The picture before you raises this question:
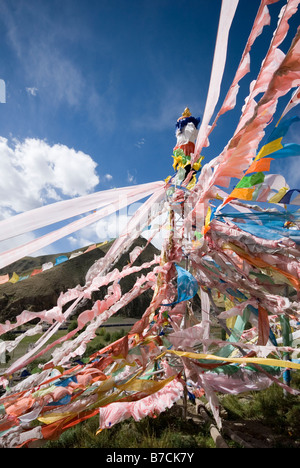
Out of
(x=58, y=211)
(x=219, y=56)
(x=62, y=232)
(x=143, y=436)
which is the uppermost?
(x=219, y=56)

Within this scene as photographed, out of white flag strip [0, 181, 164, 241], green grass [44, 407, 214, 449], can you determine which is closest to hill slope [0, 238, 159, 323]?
green grass [44, 407, 214, 449]

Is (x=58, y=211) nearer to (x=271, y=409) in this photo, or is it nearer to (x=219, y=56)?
(x=219, y=56)

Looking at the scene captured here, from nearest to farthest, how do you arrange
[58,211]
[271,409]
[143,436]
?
[58,211] < [143,436] < [271,409]

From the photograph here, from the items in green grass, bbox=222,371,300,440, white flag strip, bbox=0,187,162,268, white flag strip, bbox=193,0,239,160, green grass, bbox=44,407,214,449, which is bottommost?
green grass, bbox=222,371,300,440

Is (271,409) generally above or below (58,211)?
below

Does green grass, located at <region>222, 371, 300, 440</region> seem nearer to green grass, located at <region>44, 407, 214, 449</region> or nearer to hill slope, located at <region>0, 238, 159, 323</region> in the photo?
green grass, located at <region>44, 407, 214, 449</region>

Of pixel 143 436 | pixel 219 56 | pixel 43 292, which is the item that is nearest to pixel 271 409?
pixel 143 436

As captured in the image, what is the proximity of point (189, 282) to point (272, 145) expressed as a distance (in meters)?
1.03

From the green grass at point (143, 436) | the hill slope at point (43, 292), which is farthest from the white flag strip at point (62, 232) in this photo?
the hill slope at point (43, 292)

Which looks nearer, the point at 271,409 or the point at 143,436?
the point at 143,436

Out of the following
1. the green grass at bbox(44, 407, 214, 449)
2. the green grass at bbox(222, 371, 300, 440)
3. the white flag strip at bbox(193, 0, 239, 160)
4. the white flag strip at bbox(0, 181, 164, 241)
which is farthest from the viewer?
the green grass at bbox(222, 371, 300, 440)

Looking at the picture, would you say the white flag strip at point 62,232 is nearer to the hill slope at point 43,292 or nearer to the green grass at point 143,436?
the green grass at point 143,436
